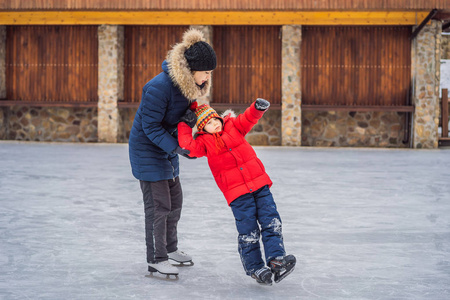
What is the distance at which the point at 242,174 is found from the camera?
4.17m

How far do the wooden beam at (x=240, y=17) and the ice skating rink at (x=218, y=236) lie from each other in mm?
7067

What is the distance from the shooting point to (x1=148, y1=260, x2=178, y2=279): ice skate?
4.31m

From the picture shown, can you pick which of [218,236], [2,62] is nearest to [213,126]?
[218,236]

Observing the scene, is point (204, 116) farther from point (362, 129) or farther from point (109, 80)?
point (362, 129)

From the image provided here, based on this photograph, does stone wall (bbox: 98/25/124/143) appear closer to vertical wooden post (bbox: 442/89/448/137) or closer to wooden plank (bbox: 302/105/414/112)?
wooden plank (bbox: 302/105/414/112)

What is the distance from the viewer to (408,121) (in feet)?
58.6

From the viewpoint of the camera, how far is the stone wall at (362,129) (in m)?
17.9

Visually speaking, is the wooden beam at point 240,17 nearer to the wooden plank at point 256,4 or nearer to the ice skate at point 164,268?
the wooden plank at point 256,4

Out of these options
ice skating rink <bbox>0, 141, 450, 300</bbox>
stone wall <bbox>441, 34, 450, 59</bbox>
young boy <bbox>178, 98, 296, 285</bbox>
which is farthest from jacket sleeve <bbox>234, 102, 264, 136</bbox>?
stone wall <bbox>441, 34, 450, 59</bbox>

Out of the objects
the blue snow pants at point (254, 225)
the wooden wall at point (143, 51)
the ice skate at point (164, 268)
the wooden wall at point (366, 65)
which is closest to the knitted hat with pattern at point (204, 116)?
the blue snow pants at point (254, 225)

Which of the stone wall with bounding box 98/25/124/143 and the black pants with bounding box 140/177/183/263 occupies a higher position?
the stone wall with bounding box 98/25/124/143

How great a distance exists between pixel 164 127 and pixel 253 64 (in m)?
13.7

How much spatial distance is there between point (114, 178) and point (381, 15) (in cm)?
1006

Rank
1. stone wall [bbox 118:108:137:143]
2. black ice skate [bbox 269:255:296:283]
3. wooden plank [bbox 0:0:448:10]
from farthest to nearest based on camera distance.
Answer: stone wall [bbox 118:108:137:143], wooden plank [bbox 0:0:448:10], black ice skate [bbox 269:255:296:283]
